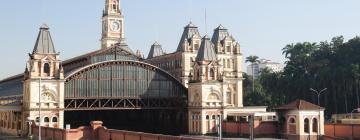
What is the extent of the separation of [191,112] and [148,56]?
45091mm

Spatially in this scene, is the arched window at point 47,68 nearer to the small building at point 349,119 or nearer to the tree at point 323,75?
the small building at point 349,119

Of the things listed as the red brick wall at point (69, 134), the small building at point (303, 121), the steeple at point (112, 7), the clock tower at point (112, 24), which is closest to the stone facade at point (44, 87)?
the red brick wall at point (69, 134)

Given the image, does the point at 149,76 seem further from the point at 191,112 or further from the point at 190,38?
the point at 190,38

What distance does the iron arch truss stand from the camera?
283 ft

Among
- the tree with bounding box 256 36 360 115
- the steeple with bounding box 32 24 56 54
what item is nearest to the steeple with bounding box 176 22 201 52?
the tree with bounding box 256 36 360 115

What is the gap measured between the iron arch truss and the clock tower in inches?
2635

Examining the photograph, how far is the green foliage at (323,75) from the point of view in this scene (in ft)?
384

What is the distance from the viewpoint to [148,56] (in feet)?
450

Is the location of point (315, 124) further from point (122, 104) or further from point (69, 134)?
point (69, 134)

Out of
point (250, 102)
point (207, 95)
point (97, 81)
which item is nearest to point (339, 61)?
point (250, 102)

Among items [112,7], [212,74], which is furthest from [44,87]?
[112,7]

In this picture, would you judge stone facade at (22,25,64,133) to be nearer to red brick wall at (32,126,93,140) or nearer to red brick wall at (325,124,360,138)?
red brick wall at (32,126,93,140)

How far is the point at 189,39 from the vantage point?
115 m

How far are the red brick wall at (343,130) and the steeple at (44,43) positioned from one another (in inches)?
1773
